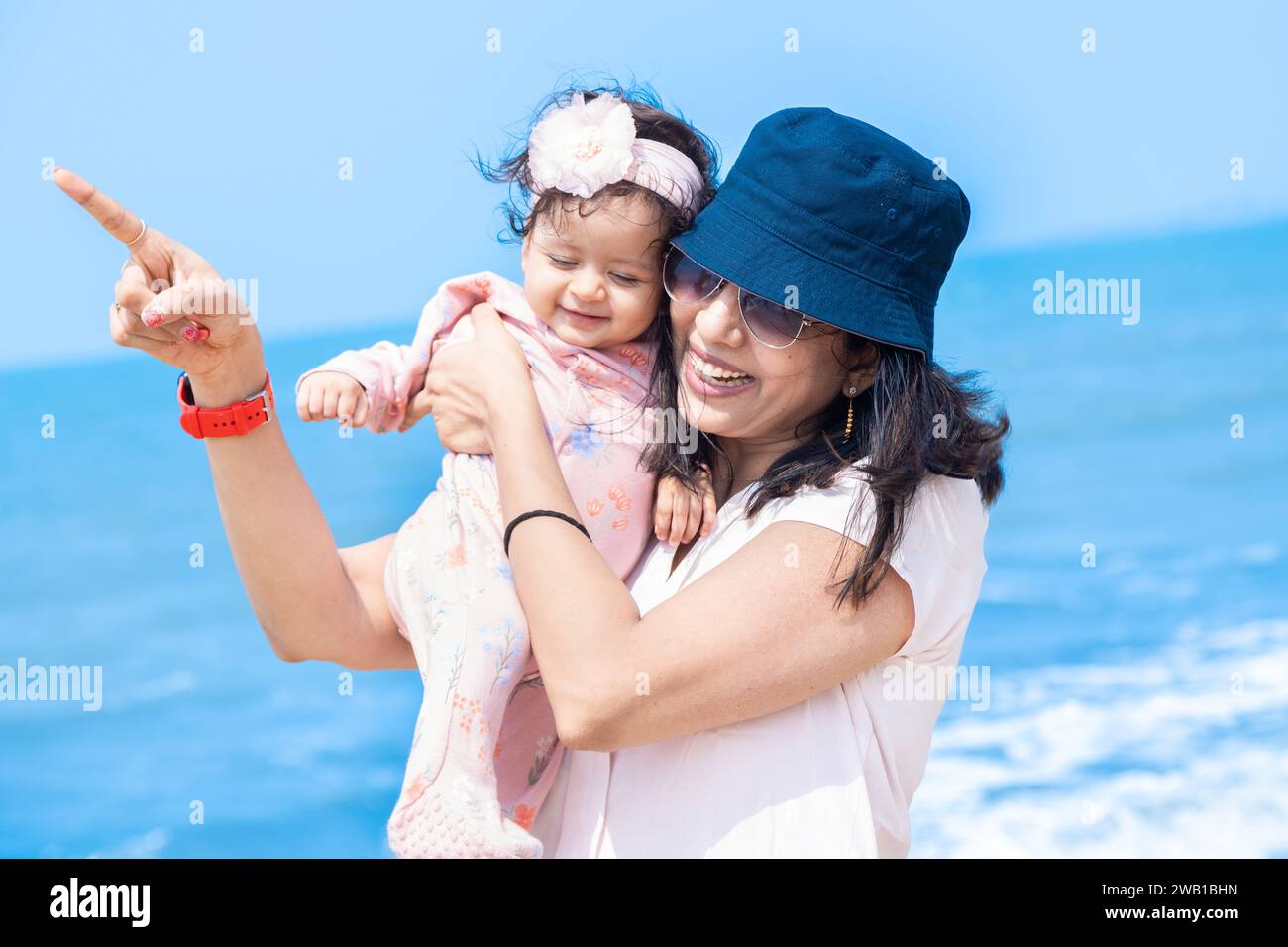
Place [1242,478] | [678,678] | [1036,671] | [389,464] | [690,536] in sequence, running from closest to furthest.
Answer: [678,678]
[690,536]
[1036,671]
[1242,478]
[389,464]

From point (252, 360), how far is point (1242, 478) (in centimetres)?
1125

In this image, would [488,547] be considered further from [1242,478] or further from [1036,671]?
[1242,478]

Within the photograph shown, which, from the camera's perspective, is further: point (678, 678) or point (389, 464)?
point (389, 464)

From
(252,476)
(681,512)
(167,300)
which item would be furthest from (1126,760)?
(167,300)

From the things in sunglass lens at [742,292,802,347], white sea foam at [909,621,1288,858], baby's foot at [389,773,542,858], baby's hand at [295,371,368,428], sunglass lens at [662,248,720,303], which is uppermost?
sunglass lens at [662,248,720,303]

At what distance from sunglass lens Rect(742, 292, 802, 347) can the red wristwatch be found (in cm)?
74

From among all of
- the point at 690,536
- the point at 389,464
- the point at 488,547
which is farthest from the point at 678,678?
the point at 389,464

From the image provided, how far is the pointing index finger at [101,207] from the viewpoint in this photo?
1.77m

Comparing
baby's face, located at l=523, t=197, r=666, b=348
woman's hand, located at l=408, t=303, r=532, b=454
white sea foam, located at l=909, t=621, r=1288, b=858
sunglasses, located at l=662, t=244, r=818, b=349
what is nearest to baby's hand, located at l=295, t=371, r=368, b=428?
woman's hand, located at l=408, t=303, r=532, b=454

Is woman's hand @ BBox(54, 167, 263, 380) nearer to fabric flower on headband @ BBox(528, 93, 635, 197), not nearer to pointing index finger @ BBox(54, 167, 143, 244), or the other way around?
pointing index finger @ BBox(54, 167, 143, 244)

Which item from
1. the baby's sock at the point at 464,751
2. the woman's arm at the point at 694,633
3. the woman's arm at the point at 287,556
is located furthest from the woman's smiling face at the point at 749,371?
the woman's arm at the point at 287,556

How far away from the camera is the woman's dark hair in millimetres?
1962

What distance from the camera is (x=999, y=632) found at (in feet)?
31.2

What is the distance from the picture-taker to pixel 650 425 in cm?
231
